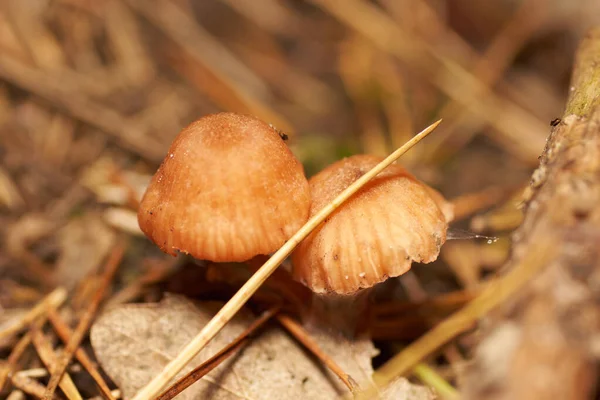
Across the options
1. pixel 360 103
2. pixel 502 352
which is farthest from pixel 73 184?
pixel 502 352

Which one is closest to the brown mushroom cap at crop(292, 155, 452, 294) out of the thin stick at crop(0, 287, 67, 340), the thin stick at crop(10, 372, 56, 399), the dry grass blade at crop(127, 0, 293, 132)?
the thin stick at crop(10, 372, 56, 399)

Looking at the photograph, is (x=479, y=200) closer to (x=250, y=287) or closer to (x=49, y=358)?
(x=250, y=287)

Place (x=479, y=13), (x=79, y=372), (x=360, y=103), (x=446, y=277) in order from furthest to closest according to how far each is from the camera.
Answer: (x=479, y=13) → (x=360, y=103) → (x=446, y=277) → (x=79, y=372)

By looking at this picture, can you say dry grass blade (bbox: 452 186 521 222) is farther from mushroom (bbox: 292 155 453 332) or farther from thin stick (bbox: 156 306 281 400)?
thin stick (bbox: 156 306 281 400)

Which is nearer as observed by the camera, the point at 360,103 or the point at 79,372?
the point at 79,372

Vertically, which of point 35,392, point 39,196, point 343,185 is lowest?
point 35,392

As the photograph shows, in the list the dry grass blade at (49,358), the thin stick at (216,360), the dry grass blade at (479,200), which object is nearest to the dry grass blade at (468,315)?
the thin stick at (216,360)

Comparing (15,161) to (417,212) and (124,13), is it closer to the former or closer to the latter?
(124,13)

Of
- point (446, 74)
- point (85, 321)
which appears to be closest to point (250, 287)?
point (85, 321)
